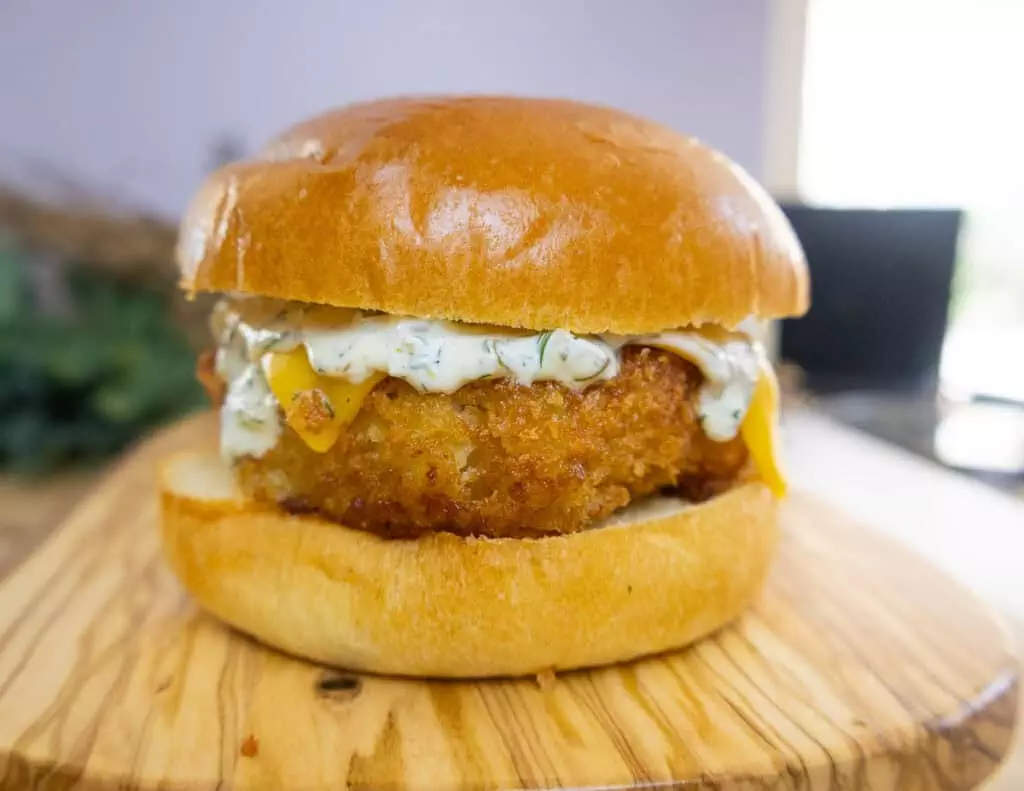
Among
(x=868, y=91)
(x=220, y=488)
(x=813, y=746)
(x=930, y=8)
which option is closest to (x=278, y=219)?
(x=220, y=488)

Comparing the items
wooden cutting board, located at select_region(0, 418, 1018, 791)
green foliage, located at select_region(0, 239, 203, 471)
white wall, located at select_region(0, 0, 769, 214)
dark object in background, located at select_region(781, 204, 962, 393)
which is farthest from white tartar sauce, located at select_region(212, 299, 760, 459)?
dark object in background, located at select_region(781, 204, 962, 393)

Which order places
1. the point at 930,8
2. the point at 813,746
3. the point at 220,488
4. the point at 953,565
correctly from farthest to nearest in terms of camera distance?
the point at 930,8
the point at 953,565
the point at 220,488
the point at 813,746

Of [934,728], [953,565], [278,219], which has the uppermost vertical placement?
[278,219]

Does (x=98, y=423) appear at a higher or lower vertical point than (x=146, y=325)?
lower

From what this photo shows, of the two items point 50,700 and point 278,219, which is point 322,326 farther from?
point 50,700

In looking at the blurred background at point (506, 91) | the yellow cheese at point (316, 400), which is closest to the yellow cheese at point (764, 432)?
the yellow cheese at point (316, 400)

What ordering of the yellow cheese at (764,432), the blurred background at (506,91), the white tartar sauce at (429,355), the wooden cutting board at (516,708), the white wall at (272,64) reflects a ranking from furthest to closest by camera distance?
the white wall at (272,64) → the blurred background at (506,91) → the yellow cheese at (764,432) → the white tartar sauce at (429,355) → the wooden cutting board at (516,708)

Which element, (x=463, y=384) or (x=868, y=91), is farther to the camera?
(x=868, y=91)

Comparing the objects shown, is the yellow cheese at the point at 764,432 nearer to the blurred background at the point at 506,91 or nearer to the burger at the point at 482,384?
the burger at the point at 482,384
